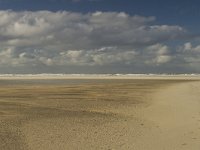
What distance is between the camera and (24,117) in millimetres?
17031

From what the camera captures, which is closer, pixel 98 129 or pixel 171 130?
pixel 171 130

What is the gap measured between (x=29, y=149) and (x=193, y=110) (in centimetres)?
1171

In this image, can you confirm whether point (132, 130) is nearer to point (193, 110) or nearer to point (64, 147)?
point (64, 147)

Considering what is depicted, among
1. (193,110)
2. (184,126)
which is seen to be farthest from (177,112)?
(184,126)

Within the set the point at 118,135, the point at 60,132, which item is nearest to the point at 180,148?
the point at 118,135

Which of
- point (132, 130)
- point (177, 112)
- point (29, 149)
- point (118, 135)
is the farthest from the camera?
point (177, 112)

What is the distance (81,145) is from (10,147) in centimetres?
224

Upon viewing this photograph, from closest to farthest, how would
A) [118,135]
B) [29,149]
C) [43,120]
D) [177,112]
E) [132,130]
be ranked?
[29,149] < [118,135] < [132,130] < [43,120] < [177,112]

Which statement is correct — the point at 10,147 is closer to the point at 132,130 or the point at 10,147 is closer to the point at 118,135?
the point at 118,135

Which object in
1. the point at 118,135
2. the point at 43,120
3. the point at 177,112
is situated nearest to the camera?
the point at 118,135

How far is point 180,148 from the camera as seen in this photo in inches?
446

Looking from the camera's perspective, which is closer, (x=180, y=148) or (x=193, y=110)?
(x=180, y=148)

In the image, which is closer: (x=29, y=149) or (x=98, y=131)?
(x=29, y=149)

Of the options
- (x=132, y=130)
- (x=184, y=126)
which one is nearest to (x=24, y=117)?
(x=132, y=130)
